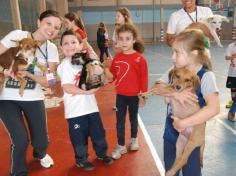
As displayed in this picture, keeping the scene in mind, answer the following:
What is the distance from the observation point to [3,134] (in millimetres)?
4793

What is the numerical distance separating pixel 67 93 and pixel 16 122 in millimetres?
626

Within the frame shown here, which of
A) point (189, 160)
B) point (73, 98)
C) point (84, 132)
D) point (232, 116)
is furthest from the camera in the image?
point (232, 116)

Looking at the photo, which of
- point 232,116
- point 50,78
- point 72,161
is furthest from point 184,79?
point 232,116

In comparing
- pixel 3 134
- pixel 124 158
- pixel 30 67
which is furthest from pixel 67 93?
pixel 3 134

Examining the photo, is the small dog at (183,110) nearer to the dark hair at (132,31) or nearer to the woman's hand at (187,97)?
the woman's hand at (187,97)

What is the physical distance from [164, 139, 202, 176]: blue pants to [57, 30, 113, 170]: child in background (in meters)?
1.12

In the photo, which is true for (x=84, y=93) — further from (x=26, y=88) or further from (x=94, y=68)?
(x=26, y=88)

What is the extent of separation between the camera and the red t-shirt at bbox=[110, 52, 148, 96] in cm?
352

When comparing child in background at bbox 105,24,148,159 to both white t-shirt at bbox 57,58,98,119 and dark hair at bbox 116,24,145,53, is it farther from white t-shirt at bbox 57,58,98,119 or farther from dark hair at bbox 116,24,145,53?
Answer: white t-shirt at bbox 57,58,98,119

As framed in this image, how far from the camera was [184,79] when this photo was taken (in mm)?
1901

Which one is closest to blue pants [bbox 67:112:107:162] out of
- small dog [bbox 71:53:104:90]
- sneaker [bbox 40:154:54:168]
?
sneaker [bbox 40:154:54:168]

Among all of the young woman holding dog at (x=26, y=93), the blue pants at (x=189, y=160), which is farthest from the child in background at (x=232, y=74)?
the young woman holding dog at (x=26, y=93)

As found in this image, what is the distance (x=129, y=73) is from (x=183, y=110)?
1593 mm

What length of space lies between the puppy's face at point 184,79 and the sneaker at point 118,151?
2041 millimetres
